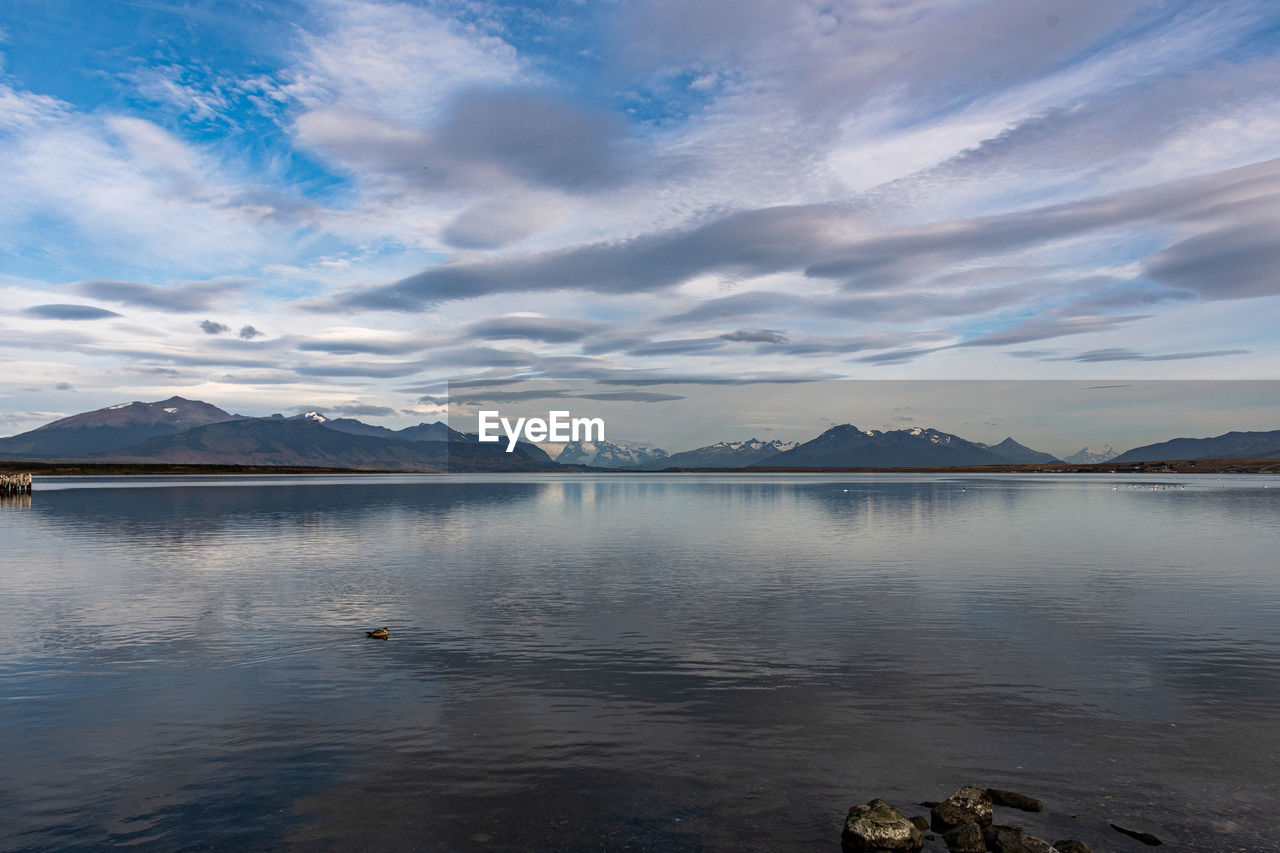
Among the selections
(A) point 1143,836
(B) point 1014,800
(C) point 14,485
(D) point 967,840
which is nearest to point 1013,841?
(D) point 967,840

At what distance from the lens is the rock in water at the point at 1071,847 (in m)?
15.8

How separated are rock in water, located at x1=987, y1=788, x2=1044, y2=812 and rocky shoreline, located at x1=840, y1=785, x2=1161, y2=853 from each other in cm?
71

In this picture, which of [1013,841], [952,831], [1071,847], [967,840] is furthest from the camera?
[952,831]

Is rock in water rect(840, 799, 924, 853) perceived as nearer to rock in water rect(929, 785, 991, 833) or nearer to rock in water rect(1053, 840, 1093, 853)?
rock in water rect(929, 785, 991, 833)

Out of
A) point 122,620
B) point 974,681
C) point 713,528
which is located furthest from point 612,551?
point 974,681

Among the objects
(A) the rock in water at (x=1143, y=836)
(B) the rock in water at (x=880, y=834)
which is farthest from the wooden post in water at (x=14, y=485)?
(A) the rock in water at (x=1143, y=836)

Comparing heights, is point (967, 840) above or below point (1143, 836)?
above

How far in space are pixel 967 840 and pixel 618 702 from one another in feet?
40.5

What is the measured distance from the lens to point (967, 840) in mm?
16234

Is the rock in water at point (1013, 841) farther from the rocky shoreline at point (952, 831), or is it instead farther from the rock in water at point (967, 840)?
the rock in water at point (967, 840)

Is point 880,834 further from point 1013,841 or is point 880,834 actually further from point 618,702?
point 618,702

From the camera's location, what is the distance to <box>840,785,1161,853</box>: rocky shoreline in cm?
1603

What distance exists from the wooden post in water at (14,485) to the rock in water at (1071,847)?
22762cm

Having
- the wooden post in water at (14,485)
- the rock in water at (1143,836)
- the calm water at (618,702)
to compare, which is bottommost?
the rock in water at (1143,836)
